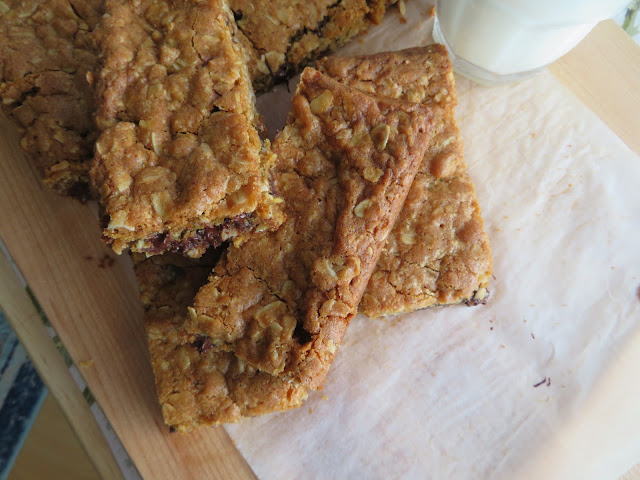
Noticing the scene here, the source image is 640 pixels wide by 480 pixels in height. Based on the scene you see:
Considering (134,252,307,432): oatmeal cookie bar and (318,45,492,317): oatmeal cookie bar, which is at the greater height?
(318,45,492,317): oatmeal cookie bar

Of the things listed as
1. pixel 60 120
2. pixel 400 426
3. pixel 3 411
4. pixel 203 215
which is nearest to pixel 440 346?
pixel 400 426

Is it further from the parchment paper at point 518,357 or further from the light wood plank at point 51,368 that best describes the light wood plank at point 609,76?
the light wood plank at point 51,368

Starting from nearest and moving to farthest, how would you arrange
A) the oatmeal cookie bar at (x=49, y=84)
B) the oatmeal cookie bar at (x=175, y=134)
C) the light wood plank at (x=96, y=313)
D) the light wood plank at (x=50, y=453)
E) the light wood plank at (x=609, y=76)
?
the oatmeal cookie bar at (x=175, y=134)
the oatmeal cookie bar at (x=49, y=84)
the light wood plank at (x=96, y=313)
the light wood plank at (x=609, y=76)
the light wood plank at (x=50, y=453)

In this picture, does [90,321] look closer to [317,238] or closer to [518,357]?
[317,238]

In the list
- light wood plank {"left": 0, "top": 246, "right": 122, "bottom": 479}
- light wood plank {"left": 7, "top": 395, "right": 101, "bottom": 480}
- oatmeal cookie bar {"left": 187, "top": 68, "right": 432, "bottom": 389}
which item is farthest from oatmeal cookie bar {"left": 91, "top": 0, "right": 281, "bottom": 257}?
light wood plank {"left": 7, "top": 395, "right": 101, "bottom": 480}

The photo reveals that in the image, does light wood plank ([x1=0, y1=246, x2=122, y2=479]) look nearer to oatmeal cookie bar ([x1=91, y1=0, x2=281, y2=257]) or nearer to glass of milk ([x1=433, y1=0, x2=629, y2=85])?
oatmeal cookie bar ([x1=91, y1=0, x2=281, y2=257])

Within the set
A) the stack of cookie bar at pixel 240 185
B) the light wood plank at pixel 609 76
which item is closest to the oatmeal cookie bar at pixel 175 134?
the stack of cookie bar at pixel 240 185

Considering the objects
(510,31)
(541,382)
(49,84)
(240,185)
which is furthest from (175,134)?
(541,382)
